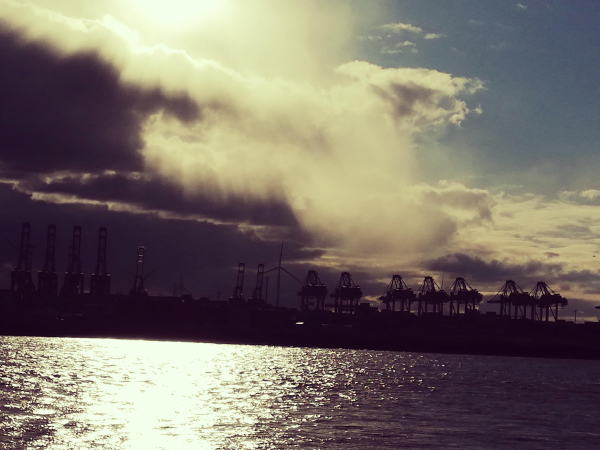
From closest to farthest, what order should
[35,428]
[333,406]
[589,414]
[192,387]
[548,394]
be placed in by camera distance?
1. [35,428]
2. [333,406]
3. [589,414]
4. [192,387]
5. [548,394]

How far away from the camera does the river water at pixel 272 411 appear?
4862 centimetres

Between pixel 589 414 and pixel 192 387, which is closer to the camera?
pixel 589 414

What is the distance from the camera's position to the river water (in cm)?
4862

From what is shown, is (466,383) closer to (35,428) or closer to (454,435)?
(454,435)

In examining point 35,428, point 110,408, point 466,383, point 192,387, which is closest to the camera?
point 35,428

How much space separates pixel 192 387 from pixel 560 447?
160ft

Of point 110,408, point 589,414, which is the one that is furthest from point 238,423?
point 589,414

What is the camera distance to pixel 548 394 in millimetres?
101125

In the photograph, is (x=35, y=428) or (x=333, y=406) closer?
(x=35, y=428)

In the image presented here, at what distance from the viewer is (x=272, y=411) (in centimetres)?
6500

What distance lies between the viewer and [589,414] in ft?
251

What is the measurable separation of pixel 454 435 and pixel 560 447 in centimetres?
785

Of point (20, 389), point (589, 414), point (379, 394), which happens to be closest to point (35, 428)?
point (20, 389)

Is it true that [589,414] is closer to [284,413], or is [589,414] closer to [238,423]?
[284,413]
